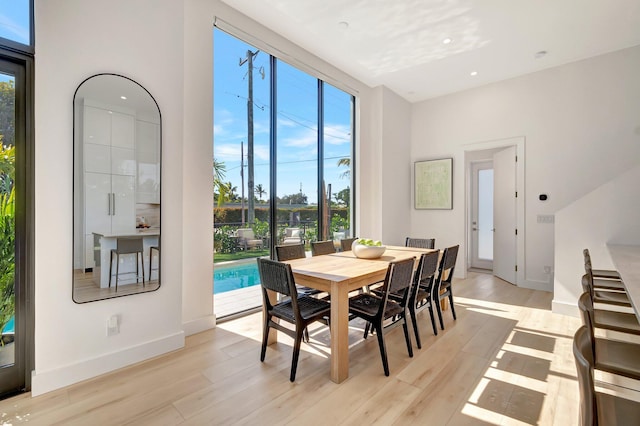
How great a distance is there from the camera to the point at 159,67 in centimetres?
266

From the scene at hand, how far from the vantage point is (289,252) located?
10.6 feet

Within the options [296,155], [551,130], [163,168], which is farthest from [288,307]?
[551,130]

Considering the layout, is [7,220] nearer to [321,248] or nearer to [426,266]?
[321,248]

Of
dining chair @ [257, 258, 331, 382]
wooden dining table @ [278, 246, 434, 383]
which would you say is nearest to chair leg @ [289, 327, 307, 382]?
dining chair @ [257, 258, 331, 382]

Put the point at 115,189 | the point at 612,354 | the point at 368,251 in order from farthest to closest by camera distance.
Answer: the point at 368,251, the point at 115,189, the point at 612,354

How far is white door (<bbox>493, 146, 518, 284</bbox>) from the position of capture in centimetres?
513

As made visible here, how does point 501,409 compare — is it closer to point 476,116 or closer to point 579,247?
point 579,247

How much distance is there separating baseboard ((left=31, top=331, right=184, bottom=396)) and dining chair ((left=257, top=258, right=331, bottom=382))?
0.86m

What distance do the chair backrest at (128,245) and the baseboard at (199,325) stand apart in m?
0.91

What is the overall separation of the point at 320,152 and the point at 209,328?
2.94m

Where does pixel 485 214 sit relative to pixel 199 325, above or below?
above

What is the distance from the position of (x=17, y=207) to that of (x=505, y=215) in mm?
6262

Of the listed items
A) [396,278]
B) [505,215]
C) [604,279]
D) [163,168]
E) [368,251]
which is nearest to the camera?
[396,278]

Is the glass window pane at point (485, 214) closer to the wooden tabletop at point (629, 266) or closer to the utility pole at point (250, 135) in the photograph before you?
the wooden tabletop at point (629, 266)
